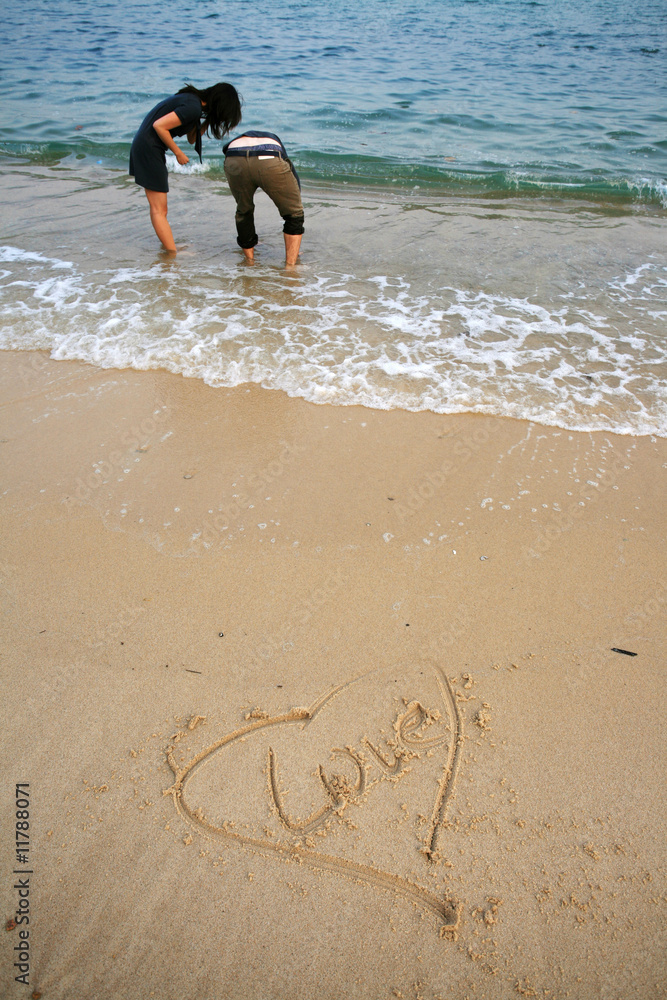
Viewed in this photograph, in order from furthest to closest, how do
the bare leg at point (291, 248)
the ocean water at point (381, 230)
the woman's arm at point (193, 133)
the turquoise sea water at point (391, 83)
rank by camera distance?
1. the turquoise sea water at point (391, 83)
2. the bare leg at point (291, 248)
3. the woman's arm at point (193, 133)
4. the ocean water at point (381, 230)

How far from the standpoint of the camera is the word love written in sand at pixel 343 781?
1.74 meters

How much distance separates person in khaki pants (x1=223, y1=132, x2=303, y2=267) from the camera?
4.71 metres

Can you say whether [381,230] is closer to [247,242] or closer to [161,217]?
[247,242]

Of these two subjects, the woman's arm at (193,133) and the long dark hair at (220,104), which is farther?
the woman's arm at (193,133)

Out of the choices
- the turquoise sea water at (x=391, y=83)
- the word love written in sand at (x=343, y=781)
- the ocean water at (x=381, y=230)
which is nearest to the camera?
the word love written in sand at (x=343, y=781)

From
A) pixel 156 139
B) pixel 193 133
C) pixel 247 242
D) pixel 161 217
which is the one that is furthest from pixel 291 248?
pixel 156 139

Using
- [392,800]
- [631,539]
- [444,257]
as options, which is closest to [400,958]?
[392,800]

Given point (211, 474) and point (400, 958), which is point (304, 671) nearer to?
point (400, 958)

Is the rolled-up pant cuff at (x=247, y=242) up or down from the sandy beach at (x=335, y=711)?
up

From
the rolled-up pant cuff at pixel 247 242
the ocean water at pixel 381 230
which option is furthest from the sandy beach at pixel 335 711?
the rolled-up pant cuff at pixel 247 242

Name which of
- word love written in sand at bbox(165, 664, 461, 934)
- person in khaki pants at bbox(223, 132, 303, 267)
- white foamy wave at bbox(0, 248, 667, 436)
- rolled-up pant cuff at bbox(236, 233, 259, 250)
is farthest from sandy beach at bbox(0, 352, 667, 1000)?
rolled-up pant cuff at bbox(236, 233, 259, 250)

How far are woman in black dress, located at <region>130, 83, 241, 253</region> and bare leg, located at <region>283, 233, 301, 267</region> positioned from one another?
100 cm

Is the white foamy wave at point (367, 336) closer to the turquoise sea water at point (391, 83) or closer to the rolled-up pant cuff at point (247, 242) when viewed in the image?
the rolled-up pant cuff at point (247, 242)

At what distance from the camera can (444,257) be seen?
18.9 ft
